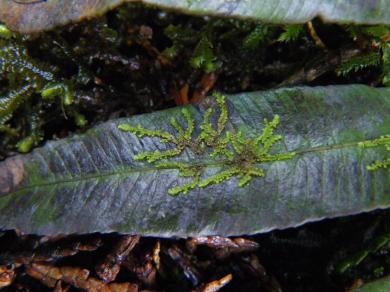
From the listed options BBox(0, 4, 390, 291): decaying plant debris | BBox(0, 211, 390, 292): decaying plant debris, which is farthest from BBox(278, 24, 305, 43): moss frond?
BBox(0, 211, 390, 292): decaying plant debris

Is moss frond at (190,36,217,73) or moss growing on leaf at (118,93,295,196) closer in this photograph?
moss growing on leaf at (118,93,295,196)

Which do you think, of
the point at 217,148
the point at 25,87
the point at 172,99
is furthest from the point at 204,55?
the point at 25,87

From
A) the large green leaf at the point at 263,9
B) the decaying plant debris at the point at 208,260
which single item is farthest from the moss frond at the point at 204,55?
the decaying plant debris at the point at 208,260

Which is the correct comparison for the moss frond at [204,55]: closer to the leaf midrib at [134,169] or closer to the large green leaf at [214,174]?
the large green leaf at [214,174]

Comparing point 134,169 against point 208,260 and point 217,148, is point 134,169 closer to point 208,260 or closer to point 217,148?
point 217,148

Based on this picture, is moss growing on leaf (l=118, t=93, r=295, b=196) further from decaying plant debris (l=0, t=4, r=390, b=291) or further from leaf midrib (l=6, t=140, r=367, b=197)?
decaying plant debris (l=0, t=4, r=390, b=291)

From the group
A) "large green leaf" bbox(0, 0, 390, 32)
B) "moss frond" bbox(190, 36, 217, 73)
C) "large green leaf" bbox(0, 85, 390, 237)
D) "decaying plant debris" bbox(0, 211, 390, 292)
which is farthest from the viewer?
"moss frond" bbox(190, 36, 217, 73)

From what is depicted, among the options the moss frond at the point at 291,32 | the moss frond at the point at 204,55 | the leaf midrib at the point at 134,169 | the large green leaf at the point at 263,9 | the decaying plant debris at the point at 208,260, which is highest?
the large green leaf at the point at 263,9

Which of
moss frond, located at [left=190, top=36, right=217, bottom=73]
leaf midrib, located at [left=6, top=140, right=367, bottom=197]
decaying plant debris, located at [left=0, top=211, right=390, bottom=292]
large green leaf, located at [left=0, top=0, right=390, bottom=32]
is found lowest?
decaying plant debris, located at [left=0, top=211, right=390, bottom=292]
